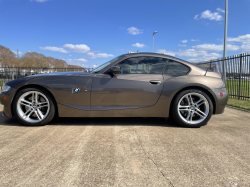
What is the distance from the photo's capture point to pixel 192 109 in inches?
130

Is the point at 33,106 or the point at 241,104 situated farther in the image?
the point at 241,104

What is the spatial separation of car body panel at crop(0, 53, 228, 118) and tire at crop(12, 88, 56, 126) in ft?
0.33

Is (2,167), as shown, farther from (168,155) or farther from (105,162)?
(168,155)

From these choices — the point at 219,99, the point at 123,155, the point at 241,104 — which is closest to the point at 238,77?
the point at 241,104

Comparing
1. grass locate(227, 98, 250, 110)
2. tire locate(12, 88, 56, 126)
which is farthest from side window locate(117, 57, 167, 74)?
grass locate(227, 98, 250, 110)

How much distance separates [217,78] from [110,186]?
2.94 m

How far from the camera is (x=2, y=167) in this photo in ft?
6.02

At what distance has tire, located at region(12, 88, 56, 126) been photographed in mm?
3174

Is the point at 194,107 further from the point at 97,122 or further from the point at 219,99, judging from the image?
the point at 97,122

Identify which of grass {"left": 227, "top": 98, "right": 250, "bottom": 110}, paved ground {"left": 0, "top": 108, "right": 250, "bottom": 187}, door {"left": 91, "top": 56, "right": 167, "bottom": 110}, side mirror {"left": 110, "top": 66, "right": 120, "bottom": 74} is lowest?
paved ground {"left": 0, "top": 108, "right": 250, "bottom": 187}

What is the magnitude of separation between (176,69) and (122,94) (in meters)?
1.18

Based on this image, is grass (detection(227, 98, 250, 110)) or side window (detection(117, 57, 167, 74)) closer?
side window (detection(117, 57, 167, 74))

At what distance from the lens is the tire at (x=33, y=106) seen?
3174 millimetres

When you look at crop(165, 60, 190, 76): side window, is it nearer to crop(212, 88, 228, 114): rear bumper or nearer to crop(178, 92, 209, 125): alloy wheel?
crop(178, 92, 209, 125): alloy wheel
